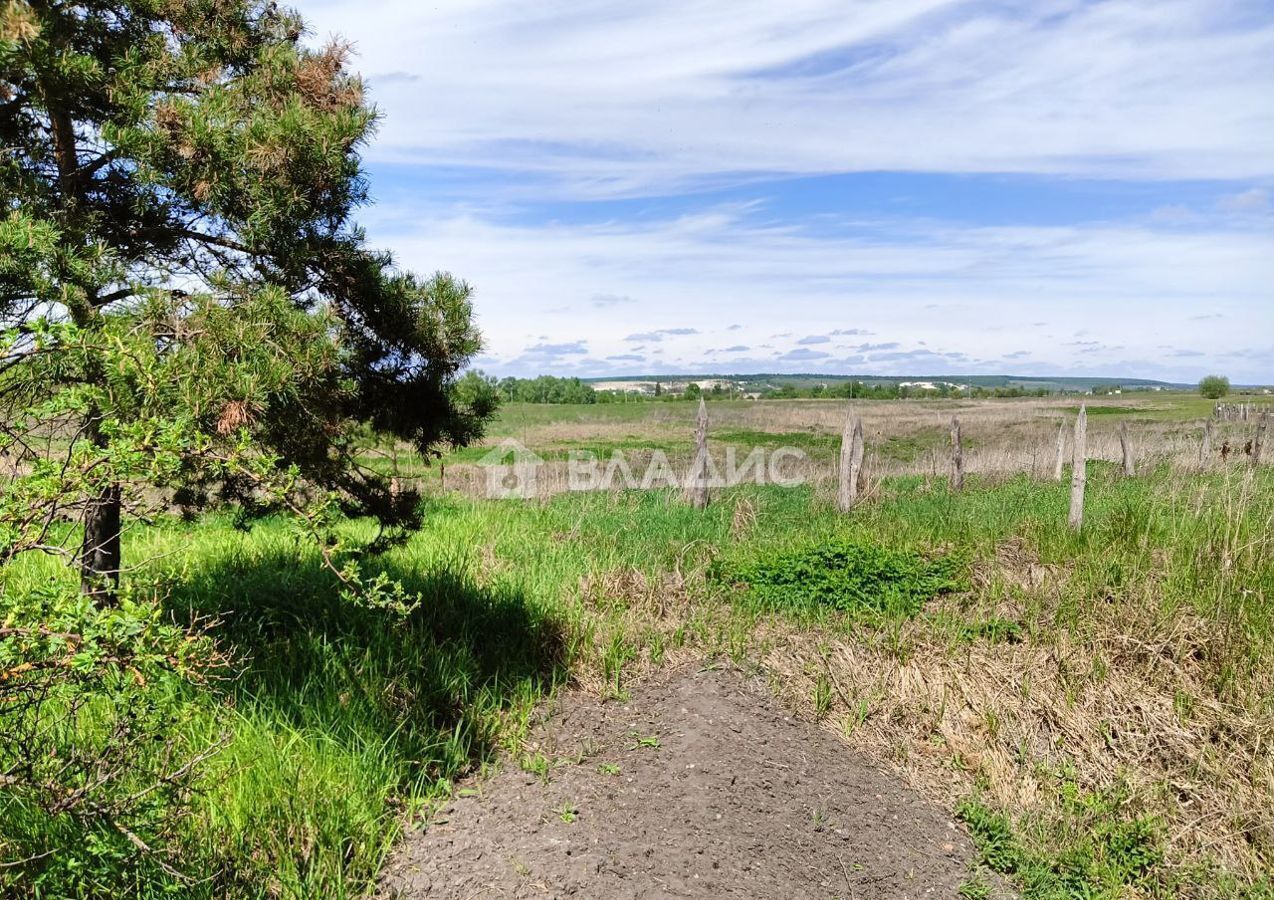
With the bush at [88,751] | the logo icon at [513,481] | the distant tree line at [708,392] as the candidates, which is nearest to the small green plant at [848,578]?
the bush at [88,751]

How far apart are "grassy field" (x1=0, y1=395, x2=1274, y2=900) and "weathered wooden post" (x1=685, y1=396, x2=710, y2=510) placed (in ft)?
6.59

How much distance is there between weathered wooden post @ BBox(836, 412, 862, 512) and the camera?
402 inches

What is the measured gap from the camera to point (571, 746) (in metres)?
4.54

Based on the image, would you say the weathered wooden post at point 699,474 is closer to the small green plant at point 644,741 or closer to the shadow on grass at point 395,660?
the shadow on grass at point 395,660

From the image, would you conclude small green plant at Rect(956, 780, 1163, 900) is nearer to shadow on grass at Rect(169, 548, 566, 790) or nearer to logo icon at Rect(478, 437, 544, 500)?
shadow on grass at Rect(169, 548, 566, 790)

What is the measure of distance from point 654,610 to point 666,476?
343 inches

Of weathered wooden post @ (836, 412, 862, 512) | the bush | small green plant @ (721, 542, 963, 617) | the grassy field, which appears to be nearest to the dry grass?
weathered wooden post @ (836, 412, 862, 512)

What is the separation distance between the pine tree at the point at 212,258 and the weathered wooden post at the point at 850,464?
5985 mm

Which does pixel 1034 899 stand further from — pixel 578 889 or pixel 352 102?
pixel 352 102

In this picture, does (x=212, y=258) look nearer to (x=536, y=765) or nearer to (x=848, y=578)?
(x=536, y=765)

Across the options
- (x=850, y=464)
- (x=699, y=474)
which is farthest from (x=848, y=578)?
(x=699, y=474)

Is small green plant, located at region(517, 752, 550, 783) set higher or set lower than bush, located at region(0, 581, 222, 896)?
lower

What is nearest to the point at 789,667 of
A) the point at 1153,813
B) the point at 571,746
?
the point at 571,746

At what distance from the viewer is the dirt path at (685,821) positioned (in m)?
3.53
